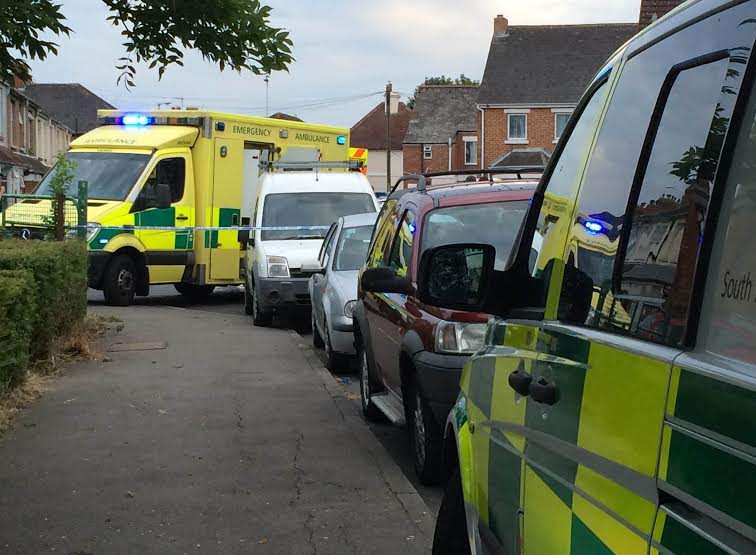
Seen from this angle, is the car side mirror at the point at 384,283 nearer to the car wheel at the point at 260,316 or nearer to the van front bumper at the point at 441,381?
the van front bumper at the point at 441,381

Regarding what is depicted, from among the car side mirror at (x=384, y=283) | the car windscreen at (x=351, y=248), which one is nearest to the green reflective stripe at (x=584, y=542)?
the car side mirror at (x=384, y=283)

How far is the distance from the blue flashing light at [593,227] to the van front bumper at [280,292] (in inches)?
471

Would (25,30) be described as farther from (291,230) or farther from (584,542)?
(291,230)

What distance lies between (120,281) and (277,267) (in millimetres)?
4010

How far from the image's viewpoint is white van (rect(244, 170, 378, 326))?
14.5 m

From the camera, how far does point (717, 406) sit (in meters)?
1.66

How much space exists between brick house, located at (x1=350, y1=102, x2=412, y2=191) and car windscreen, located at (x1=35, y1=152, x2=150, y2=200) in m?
64.0

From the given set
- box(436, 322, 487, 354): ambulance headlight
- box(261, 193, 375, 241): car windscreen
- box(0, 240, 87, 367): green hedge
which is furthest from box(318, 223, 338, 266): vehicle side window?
box(436, 322, 487, 354): ambulance headlight

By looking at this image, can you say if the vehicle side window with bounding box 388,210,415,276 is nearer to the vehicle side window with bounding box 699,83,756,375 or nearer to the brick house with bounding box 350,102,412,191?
the vehicle side window with bounding box 699,83,756,375

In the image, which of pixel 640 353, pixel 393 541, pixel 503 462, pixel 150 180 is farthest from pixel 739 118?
pixel 150 180

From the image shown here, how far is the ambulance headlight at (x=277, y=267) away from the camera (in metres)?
14.6

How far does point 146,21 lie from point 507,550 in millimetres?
4727

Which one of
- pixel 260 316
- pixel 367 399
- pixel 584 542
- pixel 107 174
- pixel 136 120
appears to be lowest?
pixel 260 316

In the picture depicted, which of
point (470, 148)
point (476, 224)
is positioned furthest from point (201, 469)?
point (470, 148)
